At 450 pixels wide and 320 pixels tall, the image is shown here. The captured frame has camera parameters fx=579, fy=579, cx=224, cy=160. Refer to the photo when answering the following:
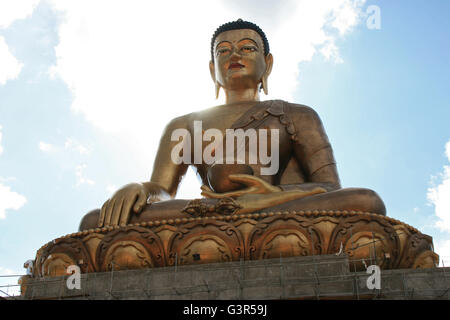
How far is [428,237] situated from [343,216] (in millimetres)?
892

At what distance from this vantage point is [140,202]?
563 cm

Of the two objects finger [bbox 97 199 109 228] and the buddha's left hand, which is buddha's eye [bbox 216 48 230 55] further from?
finger [bbox 97 199 109 228]

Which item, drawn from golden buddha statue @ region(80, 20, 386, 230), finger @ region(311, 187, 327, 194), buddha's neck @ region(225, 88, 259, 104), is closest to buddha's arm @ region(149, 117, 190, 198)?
golden buddha statue @ region(80, 20, 386, 230)

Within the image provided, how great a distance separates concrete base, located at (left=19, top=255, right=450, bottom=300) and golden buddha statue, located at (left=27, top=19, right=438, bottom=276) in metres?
0.48

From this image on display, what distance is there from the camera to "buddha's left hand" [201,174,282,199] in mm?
5641

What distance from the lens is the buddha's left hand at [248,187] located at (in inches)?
222

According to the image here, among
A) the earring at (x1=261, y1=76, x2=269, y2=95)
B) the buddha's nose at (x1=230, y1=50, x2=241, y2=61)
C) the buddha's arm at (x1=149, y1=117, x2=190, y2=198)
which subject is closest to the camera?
the buddha's arm at (x1=149, y1=117, x2=190, y2=198)

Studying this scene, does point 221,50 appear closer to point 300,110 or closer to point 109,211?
point 300,110

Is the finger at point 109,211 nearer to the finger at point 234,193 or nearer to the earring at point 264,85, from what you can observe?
the finger at point 234,193

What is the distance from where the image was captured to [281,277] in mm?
4000

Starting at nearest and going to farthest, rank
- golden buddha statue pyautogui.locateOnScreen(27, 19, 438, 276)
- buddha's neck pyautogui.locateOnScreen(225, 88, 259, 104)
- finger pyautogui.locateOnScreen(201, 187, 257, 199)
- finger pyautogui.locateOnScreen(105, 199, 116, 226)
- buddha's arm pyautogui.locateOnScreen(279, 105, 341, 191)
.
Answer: golden buddha statue pyautogui.locateOnScreen(27, 19, 438, 276) → finger pyautogui.locateOnScreen(105, 199, 116, 226) → finger pyautogui.locateOnScreen(201, 187, 257, 199) → buddha's arm pyautogui.locateOnScreen(279, 105, 341, 191) → buddha's neck pyautogui.locateOnScreen(225, 88, 259, 104)

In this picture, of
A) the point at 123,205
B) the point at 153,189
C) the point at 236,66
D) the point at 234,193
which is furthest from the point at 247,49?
the point at 123,205

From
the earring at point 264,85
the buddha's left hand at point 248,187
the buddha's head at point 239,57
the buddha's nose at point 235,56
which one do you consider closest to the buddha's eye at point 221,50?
the buddha's head at point 239,57
